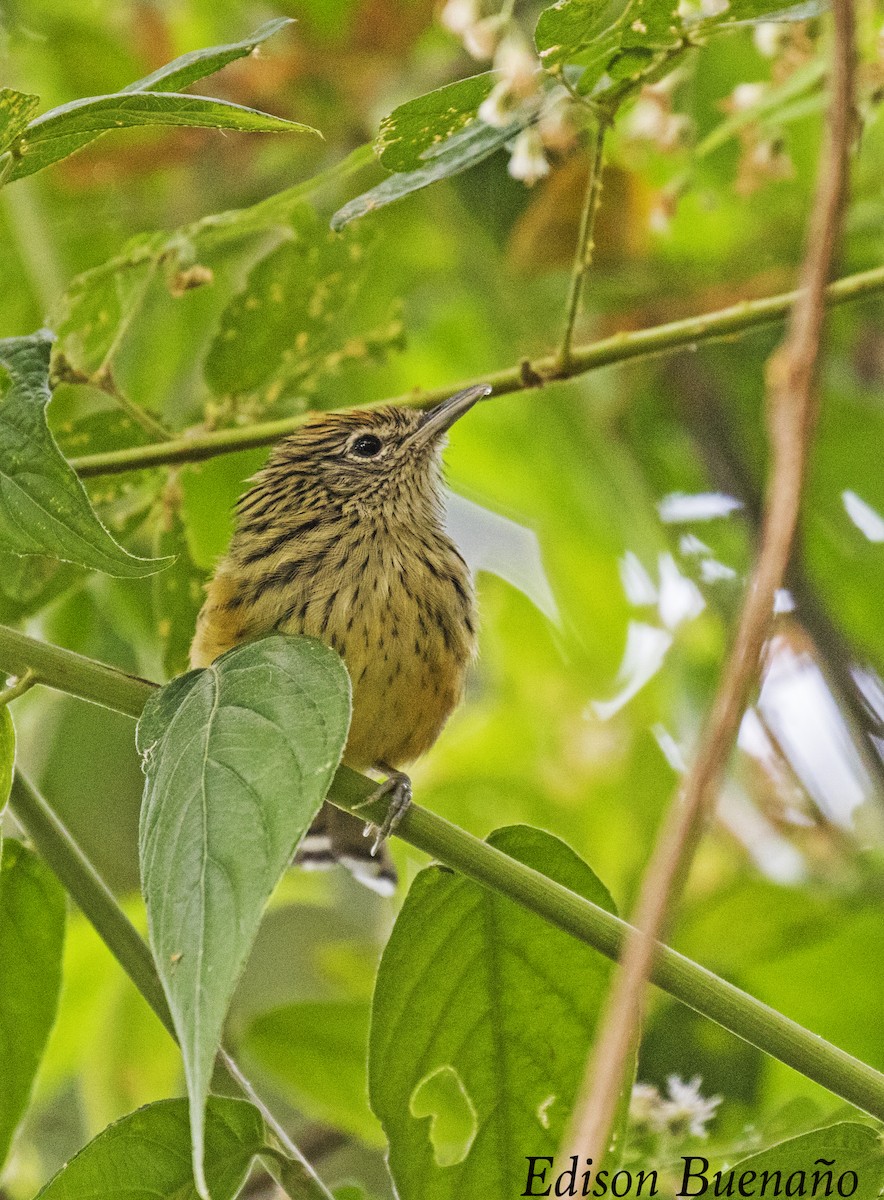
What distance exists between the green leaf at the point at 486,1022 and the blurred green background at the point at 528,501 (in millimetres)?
1148

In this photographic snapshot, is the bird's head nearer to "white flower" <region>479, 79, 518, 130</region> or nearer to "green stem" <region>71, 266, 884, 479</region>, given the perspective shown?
"green stem" <region>71, 266, 884, 479</region>

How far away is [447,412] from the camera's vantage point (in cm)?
337

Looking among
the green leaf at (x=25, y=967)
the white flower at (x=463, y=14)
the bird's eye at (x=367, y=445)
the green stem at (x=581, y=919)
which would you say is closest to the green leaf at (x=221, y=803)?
the green stem at (x=581, y=919)

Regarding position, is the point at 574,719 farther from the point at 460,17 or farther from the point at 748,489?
the point at 460,17

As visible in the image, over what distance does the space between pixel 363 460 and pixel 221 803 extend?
218 centimetres

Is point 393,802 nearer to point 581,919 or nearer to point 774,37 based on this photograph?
point 581,919

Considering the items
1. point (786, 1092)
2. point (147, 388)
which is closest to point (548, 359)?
point (147, 388)

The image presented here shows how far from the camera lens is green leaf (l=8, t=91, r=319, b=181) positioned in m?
1.72

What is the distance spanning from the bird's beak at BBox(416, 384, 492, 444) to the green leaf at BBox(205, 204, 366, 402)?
0.30m

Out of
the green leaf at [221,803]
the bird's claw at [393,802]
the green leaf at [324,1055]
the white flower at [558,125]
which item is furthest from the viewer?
the green leaf at [324,1055]

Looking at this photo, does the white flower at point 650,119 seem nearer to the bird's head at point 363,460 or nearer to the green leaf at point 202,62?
the bird's head at point 363,460

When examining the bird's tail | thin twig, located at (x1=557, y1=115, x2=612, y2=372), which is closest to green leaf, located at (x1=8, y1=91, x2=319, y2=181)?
thin twig, located at (x1=557, y1=115, x2=612, y2=372)

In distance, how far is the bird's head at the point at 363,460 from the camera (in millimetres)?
3545

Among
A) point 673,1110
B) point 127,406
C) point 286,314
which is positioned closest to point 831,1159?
point 673,1110
